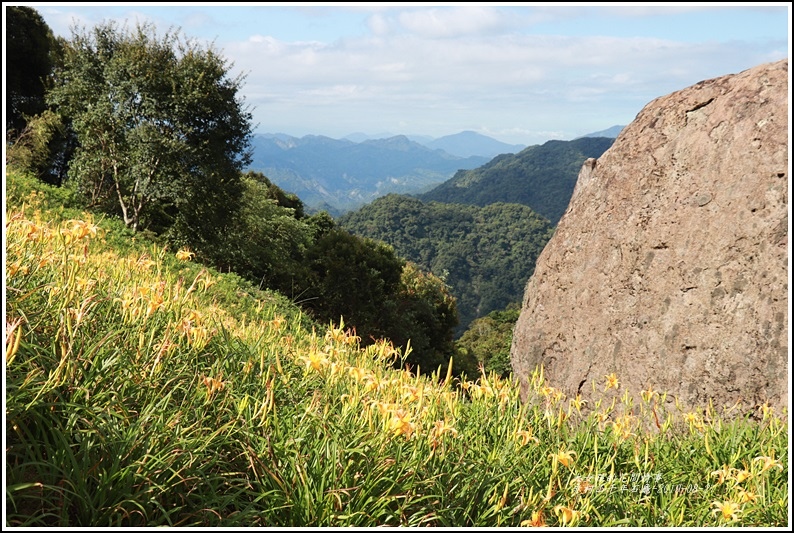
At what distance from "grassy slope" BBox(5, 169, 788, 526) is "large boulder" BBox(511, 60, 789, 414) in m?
0.88

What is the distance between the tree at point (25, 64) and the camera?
20.1 meters

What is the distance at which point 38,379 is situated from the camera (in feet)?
6.85

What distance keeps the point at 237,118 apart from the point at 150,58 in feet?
8.54

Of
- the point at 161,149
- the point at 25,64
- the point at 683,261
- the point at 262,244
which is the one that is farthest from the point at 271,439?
the point at 25,64

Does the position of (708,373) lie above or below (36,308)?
below

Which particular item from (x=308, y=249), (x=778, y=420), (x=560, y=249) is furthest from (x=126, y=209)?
(x=778, y=420)

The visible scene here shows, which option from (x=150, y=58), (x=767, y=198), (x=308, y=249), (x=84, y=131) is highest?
(x=150, y=58)

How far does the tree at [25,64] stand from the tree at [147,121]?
228 inches

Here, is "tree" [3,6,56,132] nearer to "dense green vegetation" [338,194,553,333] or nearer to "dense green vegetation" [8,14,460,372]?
"dense green vegetation" [8,14,460,372]

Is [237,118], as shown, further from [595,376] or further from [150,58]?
[595,376]

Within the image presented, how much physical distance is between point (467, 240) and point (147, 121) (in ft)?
396

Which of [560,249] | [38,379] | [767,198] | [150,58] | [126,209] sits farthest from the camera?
[126,209]

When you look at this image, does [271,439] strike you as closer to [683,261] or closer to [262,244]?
[683,261]

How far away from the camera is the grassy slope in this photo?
6.32 ft
